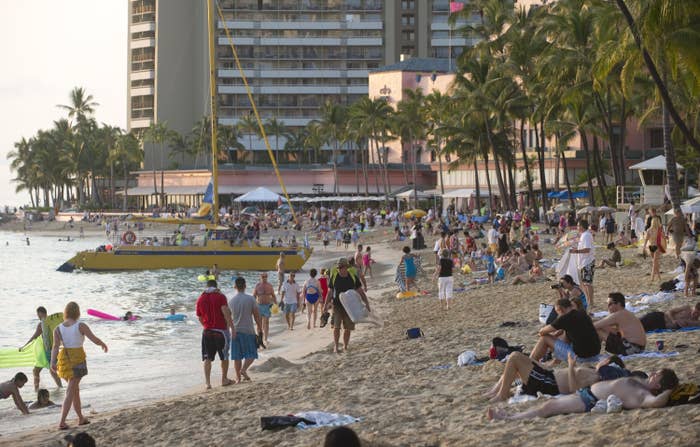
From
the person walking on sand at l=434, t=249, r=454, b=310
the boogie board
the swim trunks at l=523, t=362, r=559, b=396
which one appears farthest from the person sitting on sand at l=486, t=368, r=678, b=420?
the boogie board

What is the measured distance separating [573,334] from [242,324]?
4823 millimetres

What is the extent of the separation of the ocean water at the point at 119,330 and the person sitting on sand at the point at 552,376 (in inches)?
257

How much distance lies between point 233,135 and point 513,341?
94.0m

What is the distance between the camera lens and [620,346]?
11.5 metres

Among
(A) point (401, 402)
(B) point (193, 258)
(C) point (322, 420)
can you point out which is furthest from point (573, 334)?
(B) point (193, 258)

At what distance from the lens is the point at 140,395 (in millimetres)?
15352

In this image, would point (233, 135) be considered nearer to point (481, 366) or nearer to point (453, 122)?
point (453, 122)

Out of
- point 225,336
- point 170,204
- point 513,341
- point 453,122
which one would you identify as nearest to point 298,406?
point 225,336

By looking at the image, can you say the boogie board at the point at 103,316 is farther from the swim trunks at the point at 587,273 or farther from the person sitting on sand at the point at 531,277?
the swim trunks at the point at 587,273

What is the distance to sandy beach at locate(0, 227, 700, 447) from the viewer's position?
326 inches

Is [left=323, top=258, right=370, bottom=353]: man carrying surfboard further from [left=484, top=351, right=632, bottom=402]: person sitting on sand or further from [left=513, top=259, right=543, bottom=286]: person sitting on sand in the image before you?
[left=513, top=259, right=543, bottom=286]: person sitting on sand

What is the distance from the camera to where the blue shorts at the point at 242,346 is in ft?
45.5

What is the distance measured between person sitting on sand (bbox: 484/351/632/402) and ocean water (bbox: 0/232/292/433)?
6.54 meters

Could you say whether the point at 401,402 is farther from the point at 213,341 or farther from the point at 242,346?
the point at 242,346
